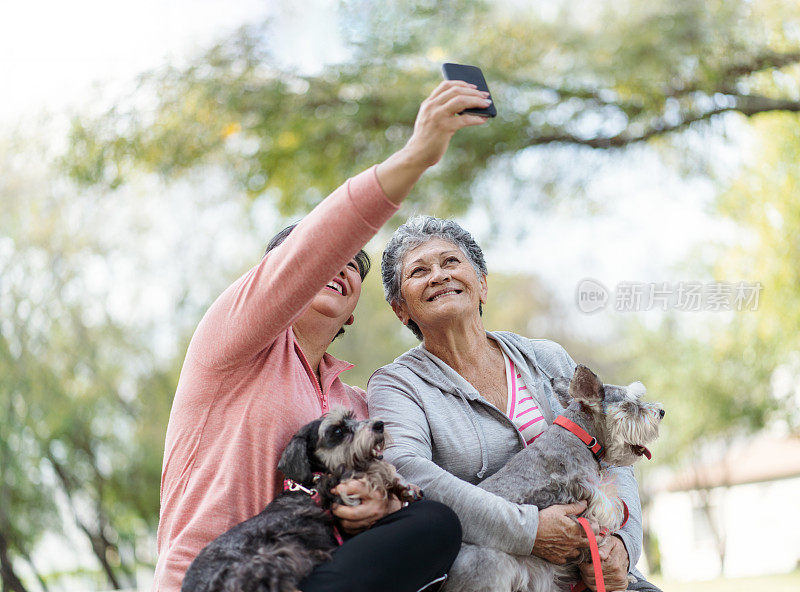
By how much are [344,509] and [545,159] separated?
9103 millimetres

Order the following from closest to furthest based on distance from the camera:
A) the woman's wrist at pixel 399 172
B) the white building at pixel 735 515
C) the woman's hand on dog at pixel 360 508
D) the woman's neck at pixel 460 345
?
the woman's wrist at pixel 399 172
the woman's hand on dog at pixel 360 508
the woman's neck at pixel 460 345
the white building at pixel 735 515

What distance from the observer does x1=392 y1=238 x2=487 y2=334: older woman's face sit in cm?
389

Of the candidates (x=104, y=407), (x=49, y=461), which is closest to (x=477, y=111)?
(x=104, y=407)

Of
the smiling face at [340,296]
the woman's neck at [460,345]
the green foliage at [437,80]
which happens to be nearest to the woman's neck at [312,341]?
the smiling face at [340,296]

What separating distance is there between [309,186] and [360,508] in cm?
898

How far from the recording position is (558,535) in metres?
3.28

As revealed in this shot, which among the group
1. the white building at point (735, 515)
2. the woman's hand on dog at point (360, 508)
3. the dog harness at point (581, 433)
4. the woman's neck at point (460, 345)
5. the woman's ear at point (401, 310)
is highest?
the woman's ear at point (401, 310)

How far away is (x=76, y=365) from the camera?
1864 centimetres

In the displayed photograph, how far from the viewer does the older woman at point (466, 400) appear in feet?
10.7

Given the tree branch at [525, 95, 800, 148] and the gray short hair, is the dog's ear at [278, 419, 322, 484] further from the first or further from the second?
the tree branch at [525, 95, 800, 148]

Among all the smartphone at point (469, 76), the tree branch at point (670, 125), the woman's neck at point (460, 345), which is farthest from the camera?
the tree branch at point (670, 125)

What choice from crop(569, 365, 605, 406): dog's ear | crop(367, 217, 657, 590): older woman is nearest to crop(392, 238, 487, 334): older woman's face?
crop(367, 217, 657, 590): older woman

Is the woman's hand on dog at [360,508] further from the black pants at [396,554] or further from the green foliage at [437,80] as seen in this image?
the green foliage at [437,80]

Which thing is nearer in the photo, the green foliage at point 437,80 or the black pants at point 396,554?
the black pants at point 396,554
